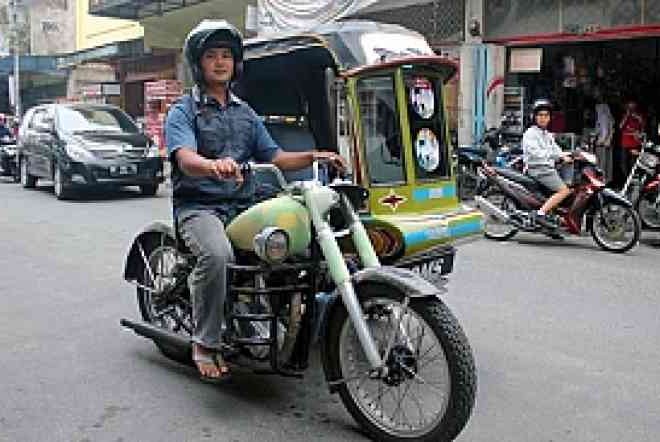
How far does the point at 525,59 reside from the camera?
1341cm

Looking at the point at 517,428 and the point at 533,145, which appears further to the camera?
the point at 533,145

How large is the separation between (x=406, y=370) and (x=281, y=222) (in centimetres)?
85

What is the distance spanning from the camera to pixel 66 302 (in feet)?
19.3

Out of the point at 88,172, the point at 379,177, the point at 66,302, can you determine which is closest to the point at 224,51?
the point at 379,177

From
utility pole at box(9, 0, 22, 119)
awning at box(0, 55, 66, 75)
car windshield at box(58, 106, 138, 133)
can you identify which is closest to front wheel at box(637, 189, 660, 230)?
car windshield at box(58, 106, 138, 133)

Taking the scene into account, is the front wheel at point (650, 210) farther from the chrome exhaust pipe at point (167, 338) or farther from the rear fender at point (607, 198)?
the chrome exhaust pipe at point (167, 338)

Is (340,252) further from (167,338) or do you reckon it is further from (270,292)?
(167,338)

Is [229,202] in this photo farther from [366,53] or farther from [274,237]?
[366,53]

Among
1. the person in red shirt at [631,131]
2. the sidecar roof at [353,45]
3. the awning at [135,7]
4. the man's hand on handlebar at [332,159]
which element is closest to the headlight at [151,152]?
the awning at [135,7]

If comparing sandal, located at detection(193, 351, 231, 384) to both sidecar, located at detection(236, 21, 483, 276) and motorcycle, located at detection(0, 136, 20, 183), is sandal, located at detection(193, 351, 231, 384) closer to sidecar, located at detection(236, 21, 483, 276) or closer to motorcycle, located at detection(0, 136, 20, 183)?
sidecar, located at detection(236, 21, 483, 276)

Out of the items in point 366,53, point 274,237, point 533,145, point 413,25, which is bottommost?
point 274,237

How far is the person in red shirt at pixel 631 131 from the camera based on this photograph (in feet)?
41.2

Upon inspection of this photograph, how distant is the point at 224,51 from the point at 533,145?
18.2ft

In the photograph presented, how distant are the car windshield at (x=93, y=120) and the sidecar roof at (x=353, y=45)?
→ 8131 mm
